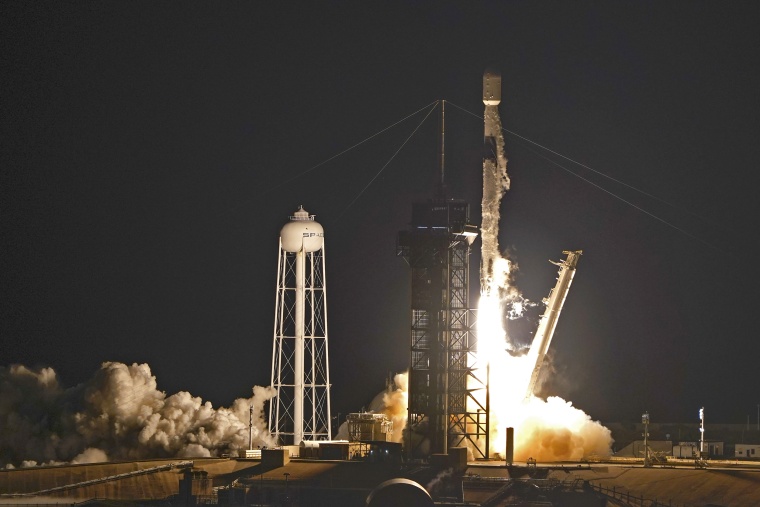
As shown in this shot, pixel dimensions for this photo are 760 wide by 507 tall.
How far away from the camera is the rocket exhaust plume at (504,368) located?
95562 mm

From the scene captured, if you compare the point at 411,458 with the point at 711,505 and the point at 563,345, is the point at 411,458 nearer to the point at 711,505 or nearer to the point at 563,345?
the point at 711,505

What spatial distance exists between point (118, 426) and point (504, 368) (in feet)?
73.8

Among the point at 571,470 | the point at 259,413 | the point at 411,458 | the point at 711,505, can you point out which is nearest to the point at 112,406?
the point at 259,413

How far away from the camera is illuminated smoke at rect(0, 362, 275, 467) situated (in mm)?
102562

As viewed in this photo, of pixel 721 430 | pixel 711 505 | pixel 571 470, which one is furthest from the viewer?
pixel 721 430

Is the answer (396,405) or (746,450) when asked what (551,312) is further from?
(746,450)

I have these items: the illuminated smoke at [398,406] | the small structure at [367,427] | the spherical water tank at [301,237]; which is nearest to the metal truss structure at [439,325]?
the small structure at [367,427]

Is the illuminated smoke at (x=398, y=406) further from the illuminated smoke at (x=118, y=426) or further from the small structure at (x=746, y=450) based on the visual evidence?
the small structure at (x=746, y=450)

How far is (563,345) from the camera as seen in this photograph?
416 ft

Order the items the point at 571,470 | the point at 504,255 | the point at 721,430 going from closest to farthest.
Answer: the point at 571,470 → the point at 504,255 → the point at 721,430

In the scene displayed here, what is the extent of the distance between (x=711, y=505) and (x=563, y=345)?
47.7 m

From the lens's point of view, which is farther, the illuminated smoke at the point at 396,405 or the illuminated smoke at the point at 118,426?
the illuminated smoke at the point at 118,426

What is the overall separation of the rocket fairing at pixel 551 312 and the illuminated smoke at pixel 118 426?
16204 mm

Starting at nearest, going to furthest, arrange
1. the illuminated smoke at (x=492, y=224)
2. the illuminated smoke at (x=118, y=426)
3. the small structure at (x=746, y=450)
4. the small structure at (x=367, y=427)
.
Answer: the small structure at (x=367, y=427)
the illuminated smoke at (x=492, y=224)
the illuminated smoke at (x=118, y=426)
the small structure at (x=746, y=450)
